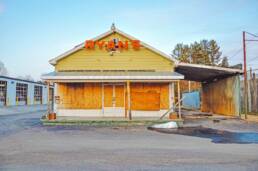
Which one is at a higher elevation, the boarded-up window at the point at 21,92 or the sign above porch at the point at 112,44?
the sign above porch at the point at 112,44

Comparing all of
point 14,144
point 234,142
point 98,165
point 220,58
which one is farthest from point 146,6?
point 220,58

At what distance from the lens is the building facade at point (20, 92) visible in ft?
96.5

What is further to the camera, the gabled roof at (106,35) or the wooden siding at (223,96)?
the wooden siding at (223,96)

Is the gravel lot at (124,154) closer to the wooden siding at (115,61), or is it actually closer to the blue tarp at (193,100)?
the wooden siding at (115,61)

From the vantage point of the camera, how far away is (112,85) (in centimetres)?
1603

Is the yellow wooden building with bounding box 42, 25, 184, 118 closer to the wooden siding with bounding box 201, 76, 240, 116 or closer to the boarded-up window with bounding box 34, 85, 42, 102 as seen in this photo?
the wooden siding with bounding box 201, 76, 240, 116

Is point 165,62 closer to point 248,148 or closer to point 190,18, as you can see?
point 190,18

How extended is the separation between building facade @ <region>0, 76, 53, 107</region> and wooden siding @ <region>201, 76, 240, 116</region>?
730 inches

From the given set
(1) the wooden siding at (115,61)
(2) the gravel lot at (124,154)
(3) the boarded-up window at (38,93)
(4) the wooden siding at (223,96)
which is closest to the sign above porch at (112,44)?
(1) the wooden siding at (115,61)

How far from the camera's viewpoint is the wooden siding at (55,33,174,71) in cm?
1600

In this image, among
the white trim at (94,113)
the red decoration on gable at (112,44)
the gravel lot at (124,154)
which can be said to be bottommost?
the gravel lot at (124,154)

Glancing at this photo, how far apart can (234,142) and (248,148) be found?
1061 millimetres

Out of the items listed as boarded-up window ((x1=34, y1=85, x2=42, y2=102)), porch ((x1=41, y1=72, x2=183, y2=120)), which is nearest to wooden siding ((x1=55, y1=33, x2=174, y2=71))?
porch ((x1=41, y1=72, x2=183, y2=120))

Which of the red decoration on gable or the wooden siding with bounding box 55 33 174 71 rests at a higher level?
the red decoration on gable
